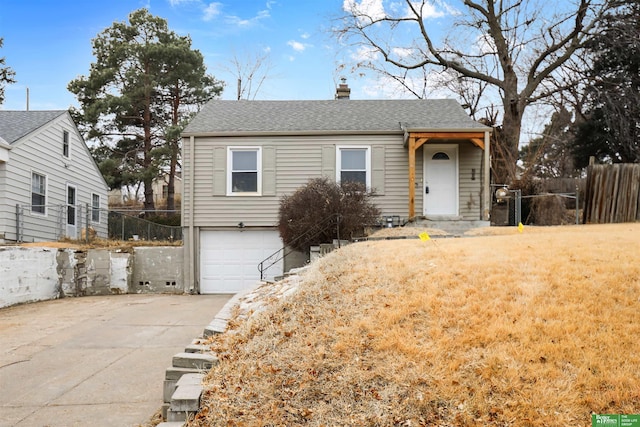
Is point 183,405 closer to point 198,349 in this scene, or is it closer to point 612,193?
point 198,349

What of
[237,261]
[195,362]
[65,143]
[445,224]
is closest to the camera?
[195,362]

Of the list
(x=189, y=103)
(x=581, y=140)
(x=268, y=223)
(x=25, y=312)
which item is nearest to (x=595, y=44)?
(x=581, y=140)

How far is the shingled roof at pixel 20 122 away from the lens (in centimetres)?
1653

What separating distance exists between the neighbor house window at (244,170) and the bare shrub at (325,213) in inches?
89.7

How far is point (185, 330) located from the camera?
9.44 m

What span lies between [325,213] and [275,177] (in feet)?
10.7

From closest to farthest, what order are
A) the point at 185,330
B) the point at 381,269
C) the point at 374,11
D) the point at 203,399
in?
the point at 203,399 < the point at 381,269 < the point at 185,330 < the point at 374,11

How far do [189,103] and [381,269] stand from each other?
961 inches

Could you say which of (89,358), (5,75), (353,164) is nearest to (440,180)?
(353,164)

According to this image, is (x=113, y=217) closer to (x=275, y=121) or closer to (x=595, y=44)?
(x=275, y=121)

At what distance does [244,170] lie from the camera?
1548cm

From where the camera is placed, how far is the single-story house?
15234mm

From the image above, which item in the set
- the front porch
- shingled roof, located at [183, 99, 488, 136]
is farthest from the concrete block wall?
the front porch

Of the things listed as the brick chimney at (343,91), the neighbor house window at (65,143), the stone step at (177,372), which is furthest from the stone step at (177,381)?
the neighbor house window at (65,143)
